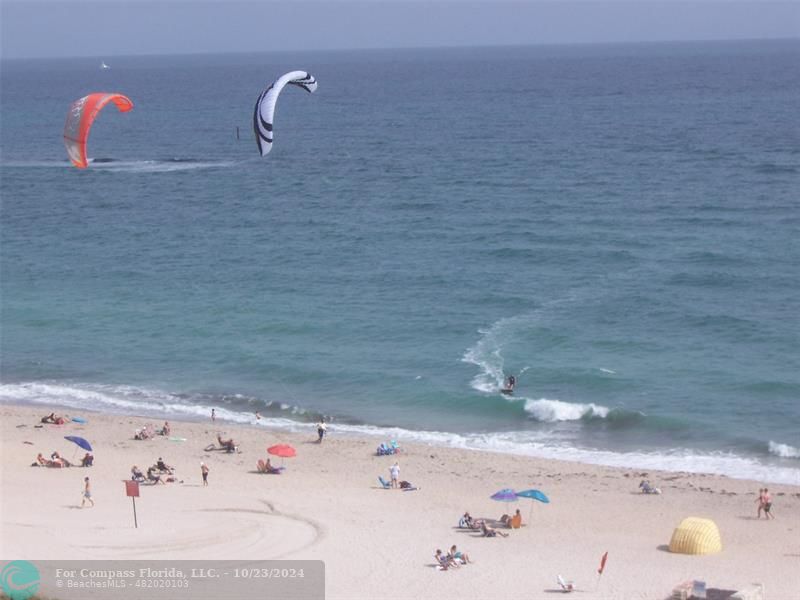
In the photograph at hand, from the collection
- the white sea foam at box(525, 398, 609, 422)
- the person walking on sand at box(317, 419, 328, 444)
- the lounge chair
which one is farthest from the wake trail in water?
the lounge chair

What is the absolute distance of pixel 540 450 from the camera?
105ft

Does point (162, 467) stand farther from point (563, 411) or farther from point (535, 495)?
point (563, 411)

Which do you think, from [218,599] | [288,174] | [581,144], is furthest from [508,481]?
[581,144]

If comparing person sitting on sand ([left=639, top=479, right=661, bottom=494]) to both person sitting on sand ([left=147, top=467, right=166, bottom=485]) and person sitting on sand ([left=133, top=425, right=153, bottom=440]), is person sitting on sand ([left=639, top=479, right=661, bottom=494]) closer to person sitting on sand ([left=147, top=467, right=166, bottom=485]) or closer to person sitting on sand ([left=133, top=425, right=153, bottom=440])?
person sitting on sand ([left=147, top=467, right=166, bottom=485])

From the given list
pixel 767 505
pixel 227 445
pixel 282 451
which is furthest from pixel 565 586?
pixel 227 445

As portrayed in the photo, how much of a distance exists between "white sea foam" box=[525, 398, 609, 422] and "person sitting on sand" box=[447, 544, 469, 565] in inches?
443

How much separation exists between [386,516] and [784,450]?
38.5ft

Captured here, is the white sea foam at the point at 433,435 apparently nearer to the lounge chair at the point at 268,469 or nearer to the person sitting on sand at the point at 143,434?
the person sitting on sand at the point at 143,434

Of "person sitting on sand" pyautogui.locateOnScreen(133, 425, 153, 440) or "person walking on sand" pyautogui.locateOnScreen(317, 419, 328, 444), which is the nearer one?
"person walking on sand" pyautogui.locateOnScreen(317, 419, 328, 444)

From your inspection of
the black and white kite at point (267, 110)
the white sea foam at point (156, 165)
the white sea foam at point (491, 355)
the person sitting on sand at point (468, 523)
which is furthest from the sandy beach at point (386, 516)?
the white sea foam at point (156, 165)

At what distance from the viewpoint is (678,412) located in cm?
3359

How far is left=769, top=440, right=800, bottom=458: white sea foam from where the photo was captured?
3083 centimetres

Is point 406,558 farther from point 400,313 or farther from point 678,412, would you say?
point 400,313

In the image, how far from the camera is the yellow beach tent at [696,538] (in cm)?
2373
